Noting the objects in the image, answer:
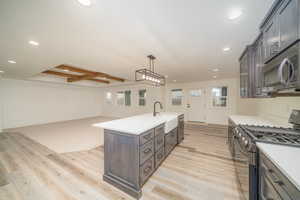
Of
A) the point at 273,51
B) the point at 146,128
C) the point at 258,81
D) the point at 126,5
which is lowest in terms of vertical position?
the point at 146,128

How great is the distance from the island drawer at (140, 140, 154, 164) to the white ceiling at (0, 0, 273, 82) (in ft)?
5.77

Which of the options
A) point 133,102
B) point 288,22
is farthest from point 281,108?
point 133,102

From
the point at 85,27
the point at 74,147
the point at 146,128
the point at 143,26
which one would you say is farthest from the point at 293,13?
the point at 74,147

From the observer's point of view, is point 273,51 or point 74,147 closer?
point 273,51

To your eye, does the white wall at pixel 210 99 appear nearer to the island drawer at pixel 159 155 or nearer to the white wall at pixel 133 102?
the white wall at pixel 133 102

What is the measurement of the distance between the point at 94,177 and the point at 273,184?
2310 millimetres

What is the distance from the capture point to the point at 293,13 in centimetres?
97

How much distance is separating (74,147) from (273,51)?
445cm

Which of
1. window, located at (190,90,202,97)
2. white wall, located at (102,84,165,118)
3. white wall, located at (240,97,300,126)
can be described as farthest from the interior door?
white wall, located at (240,97,300,126)

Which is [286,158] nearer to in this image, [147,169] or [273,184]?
[273,184]

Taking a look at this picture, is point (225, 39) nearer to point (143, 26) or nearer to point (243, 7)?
point (243, 7)

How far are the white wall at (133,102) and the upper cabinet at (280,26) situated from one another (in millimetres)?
5878

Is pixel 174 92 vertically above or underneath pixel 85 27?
underneath

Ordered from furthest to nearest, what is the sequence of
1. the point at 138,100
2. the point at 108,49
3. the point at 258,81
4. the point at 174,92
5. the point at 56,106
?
1. the point at 138,100
2. the point at 174,92
3. the point at 56,106
4. the point at 108,49
5. the point at 258,81
